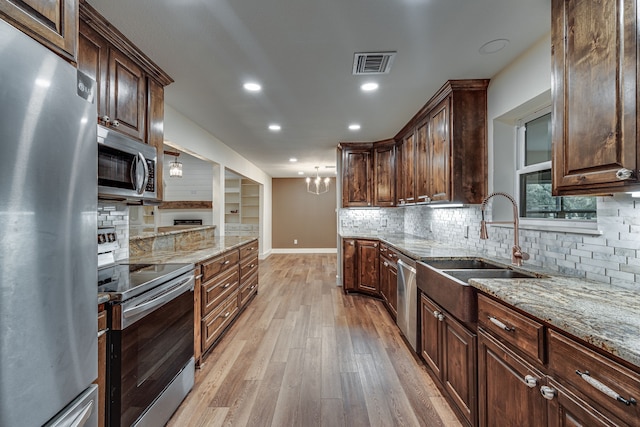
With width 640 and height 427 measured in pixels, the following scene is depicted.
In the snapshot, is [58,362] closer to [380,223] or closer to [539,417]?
[539,417]

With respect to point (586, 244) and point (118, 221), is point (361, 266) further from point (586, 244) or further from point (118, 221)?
point (118, 221)

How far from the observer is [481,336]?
1.47 metres

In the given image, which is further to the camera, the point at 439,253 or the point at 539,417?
the point at 439,253

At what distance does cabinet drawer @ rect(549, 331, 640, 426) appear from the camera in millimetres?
761

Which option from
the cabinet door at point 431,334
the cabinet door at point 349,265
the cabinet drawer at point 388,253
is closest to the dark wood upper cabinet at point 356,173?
the cabinet door at point 349,265

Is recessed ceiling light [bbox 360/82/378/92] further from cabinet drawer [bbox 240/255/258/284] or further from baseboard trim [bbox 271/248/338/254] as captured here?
baseboard trim [bbox 271/248/338/254]

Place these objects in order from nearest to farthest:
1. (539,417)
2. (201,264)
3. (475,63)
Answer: (539,417), (475,63), (201,264)

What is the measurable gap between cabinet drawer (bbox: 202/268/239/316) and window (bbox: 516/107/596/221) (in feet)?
8.97

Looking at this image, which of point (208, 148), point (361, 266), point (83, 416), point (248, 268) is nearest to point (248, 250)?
point (248, 268)

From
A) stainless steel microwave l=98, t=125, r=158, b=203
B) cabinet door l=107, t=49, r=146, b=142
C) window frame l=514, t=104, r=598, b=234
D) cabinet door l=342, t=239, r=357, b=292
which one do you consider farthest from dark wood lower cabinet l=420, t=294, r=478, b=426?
cabinet door l=107, t=49, r=146, b=142

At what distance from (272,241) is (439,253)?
681 centimetres

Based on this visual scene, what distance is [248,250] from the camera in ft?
12.4

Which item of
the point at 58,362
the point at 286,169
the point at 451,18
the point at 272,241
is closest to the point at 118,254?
the point at 58,362

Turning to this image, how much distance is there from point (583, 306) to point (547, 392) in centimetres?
36
